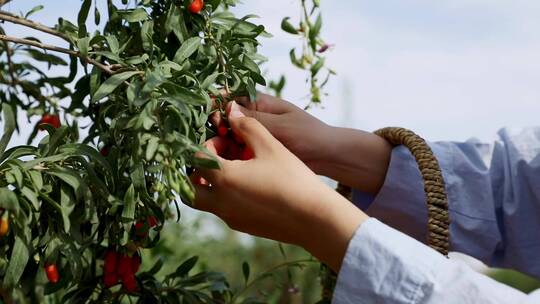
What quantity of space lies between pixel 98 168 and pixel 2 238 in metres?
0.16

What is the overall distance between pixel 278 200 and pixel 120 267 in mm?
357

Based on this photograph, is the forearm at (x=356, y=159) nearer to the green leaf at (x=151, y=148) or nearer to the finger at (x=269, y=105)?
the finger at (x=269, y=105)

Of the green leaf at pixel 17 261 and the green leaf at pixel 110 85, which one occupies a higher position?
the green leaf at pixel 110 85

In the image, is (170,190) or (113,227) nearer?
(170,190)

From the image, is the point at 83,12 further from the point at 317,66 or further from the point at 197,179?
the point at 317,66

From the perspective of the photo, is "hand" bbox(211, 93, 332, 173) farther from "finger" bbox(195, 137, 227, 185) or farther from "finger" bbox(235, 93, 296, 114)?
"finger" bbox(195, 137, 227, 185)

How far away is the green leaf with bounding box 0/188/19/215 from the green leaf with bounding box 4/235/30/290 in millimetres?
83

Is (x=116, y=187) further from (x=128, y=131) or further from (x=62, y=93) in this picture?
(x=62, y=93)

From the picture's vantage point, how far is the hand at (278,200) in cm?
110

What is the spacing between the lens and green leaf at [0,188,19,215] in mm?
1036

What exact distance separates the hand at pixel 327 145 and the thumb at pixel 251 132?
0.45 ft

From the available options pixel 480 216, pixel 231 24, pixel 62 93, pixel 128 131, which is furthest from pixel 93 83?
pixel 480 216

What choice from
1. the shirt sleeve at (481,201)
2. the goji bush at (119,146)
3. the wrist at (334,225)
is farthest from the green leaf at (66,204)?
the shirt sleeve at (481,201)

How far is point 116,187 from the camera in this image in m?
1.20
